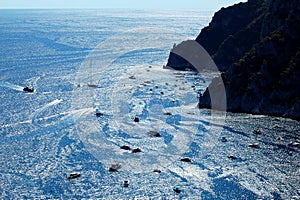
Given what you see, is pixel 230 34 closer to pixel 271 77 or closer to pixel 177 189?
pixel 271 77

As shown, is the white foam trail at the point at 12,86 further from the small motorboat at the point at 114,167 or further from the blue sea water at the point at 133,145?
the small motorboat at the point at 114,167

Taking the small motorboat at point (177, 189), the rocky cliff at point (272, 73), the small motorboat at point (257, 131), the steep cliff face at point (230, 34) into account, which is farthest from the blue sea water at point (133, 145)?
the steep cliff face at point (230, 34)

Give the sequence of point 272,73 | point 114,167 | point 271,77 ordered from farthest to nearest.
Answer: point 272,73 < point 271,77 < point 114,167

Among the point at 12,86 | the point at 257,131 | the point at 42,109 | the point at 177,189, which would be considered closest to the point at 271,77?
the point at 257,131

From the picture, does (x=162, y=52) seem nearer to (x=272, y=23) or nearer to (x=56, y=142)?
(x=272, y=23)

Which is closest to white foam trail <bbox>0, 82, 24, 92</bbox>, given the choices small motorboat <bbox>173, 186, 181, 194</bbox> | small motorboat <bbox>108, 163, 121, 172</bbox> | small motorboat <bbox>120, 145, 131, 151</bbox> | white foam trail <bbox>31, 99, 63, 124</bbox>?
white foam trail <bbox>31, 99, 63, 124</bbox>

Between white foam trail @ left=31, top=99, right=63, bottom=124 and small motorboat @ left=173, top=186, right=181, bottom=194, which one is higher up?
small motorboat @ left=173, top=186, right=181, bottom=194

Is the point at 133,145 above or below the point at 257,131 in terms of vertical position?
below

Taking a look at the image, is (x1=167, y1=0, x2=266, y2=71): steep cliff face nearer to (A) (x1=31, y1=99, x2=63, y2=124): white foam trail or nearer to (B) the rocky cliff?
(B) the rocky cliff

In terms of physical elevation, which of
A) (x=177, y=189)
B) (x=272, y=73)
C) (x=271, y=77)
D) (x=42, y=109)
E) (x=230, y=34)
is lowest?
(x=42, y=109)
